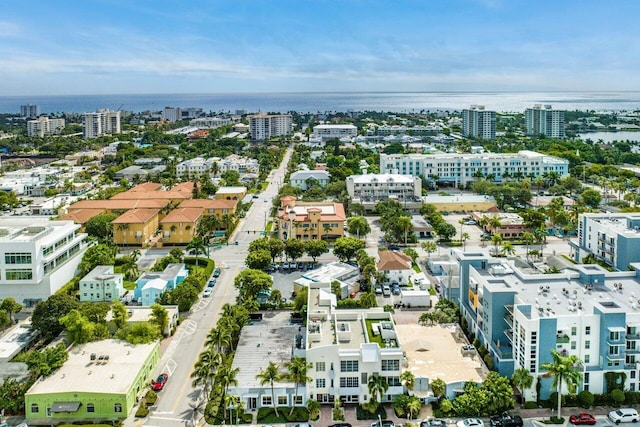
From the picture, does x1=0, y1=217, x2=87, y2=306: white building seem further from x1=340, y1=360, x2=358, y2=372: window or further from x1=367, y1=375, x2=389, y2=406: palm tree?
x1=367, y1=375, x2=389, y2=406: palm tree

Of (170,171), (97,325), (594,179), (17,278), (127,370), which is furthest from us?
(170,171)

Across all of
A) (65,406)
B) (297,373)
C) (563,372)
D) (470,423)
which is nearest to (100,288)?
(65,406)

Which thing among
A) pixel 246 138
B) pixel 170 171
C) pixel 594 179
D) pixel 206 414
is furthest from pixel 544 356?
pixel 246 138

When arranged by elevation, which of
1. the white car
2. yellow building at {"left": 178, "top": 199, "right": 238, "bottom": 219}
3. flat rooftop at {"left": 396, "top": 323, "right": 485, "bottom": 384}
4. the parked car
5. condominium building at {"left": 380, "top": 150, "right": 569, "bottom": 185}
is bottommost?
the white car

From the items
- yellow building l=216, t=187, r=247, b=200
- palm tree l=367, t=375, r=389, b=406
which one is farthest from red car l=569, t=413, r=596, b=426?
yellow building l=216, t=187, r=247, b=200

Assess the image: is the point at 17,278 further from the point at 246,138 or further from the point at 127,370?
the point at 246,138
